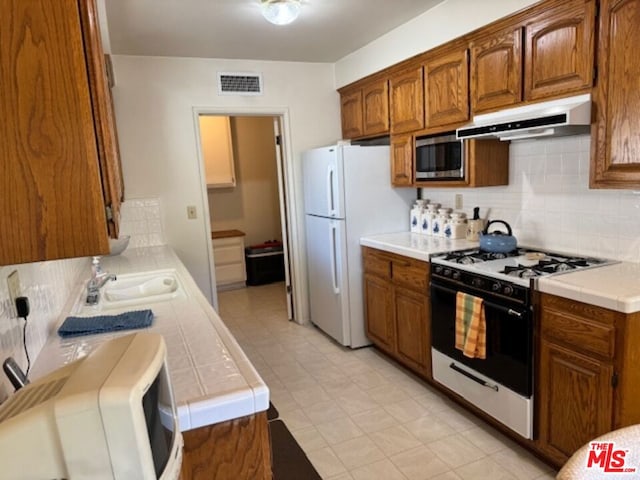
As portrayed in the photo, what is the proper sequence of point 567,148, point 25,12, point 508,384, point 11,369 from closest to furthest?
point 25,12 < point 11,369 < point 508,384 < point 567,148

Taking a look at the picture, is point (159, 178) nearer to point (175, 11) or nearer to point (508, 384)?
point (175, 11)

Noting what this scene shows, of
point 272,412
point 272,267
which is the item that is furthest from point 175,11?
point 272,267

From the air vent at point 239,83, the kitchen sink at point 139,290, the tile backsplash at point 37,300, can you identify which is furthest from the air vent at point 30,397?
the air vent at point 239,83

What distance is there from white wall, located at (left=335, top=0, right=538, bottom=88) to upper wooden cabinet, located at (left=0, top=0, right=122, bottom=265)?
7.40 ft

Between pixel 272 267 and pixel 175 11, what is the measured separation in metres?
3.79

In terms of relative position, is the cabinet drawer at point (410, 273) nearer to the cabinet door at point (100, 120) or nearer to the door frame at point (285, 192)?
the door frame at point (285, 192)

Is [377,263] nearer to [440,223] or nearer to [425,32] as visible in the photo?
[440,223]

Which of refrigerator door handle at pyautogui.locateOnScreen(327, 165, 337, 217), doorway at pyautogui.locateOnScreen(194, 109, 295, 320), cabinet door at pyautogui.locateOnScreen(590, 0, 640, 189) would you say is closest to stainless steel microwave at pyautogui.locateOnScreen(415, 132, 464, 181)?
refrigerator door handle at pyautogui.locateOnScreen(327, 165, 337, 217)

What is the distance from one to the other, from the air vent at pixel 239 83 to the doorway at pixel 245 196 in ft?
5.77

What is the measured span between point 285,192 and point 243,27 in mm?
1582

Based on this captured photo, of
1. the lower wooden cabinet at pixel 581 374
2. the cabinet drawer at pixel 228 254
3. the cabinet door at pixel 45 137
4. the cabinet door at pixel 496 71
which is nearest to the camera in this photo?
the cabinet door at pixel 45 137

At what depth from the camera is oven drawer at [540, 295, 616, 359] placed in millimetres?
1786

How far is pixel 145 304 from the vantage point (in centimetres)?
211

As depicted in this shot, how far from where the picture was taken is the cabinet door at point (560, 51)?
2.04 metres
